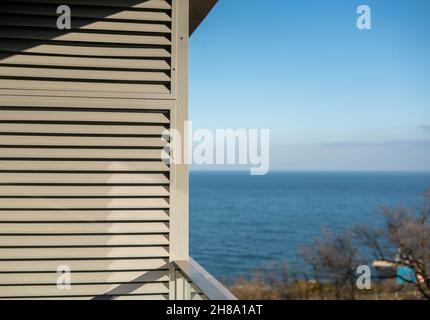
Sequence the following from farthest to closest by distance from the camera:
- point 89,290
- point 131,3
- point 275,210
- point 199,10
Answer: point 275,210, point 199,10, point 131,3, point 89,290

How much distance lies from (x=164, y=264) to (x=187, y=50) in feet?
3.62

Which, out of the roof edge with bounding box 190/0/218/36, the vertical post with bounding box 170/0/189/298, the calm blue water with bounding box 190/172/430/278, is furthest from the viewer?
the calm blue water with bounding box 190/172/430/278

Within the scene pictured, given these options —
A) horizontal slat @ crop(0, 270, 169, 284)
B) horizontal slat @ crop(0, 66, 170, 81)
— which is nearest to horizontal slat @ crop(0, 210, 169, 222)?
horizontal slat @ crop(0, 270, 169, 284)

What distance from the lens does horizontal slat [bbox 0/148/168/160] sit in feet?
9.43

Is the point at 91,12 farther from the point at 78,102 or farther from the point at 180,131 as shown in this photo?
the point at 180,131

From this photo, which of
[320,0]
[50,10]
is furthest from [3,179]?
[320,0]

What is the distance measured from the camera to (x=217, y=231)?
40625 millimetres

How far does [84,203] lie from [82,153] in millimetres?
250

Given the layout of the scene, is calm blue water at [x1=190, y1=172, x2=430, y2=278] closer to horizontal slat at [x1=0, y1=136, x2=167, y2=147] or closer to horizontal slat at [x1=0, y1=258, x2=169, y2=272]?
horizontal slat at [x1=0, y1=258, x2=169, y2=272]

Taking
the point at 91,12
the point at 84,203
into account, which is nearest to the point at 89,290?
the point at 84,203

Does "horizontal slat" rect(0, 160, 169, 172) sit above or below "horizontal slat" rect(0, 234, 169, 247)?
above

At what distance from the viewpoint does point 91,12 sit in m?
2.95

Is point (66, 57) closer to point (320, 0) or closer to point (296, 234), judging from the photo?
point (296, 234)

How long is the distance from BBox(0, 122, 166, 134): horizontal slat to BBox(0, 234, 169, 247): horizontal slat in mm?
518
